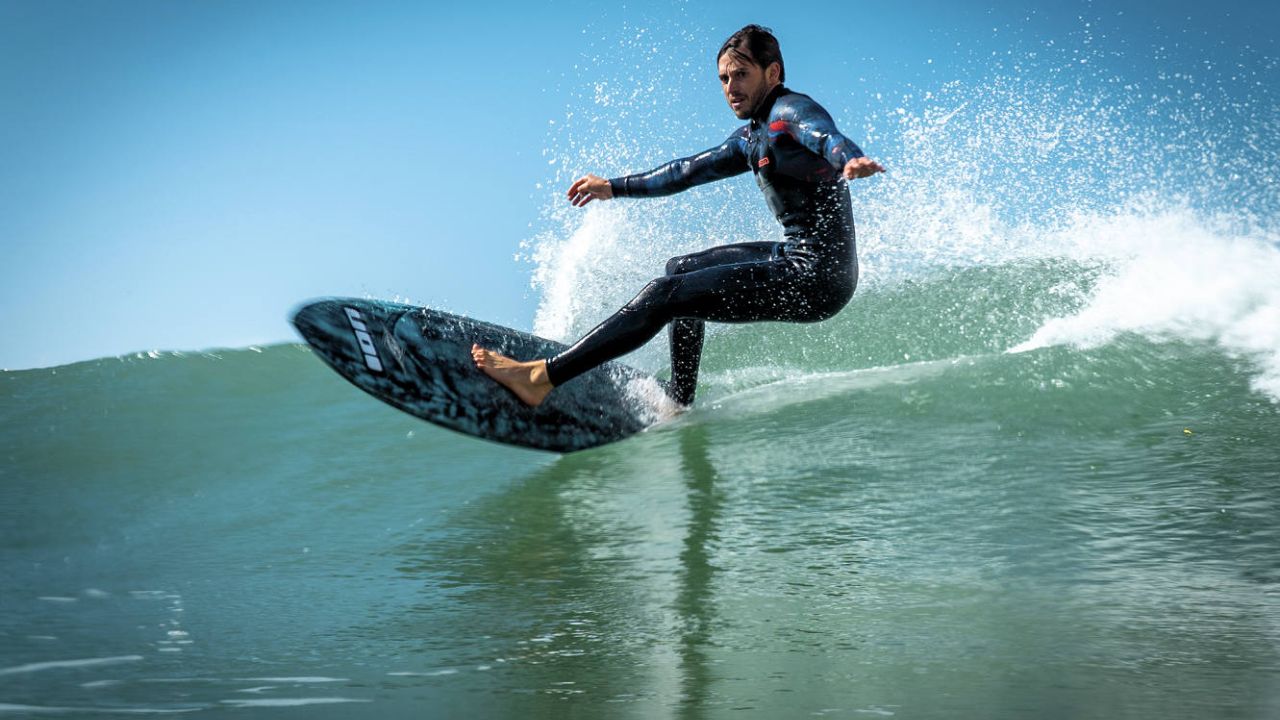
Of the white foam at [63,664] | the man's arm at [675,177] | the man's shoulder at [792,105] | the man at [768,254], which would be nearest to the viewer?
the white foam at [63,664]

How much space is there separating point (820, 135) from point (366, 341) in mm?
2292

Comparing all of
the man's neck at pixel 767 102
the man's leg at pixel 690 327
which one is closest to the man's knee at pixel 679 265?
the man's leg at pixel 690 327

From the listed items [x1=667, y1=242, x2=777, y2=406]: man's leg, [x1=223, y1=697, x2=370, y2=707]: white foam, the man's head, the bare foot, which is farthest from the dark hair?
[x1=223, y1=697, x2=370, y2=707]: white foam

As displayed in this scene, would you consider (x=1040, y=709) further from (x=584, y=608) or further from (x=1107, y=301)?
(x=1107, y=301)

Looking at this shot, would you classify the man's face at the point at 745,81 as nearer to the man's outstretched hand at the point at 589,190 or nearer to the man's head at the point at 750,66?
the man's head at the point at 750,66

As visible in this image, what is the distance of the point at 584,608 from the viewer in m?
3.09

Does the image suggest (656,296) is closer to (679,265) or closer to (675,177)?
(679,265)

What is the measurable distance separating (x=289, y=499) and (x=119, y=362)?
4.15 meters

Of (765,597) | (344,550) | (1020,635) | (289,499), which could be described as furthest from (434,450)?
(1020,635)

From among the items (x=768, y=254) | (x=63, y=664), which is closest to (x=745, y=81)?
(x=768, y=254)

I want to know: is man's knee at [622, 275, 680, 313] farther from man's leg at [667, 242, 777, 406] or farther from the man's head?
the man's head

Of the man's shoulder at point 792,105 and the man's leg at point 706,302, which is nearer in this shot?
the man's shoulder at point 792,105

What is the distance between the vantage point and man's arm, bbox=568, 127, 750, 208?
4711mm

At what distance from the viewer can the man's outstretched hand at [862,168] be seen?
3615 millimetres
